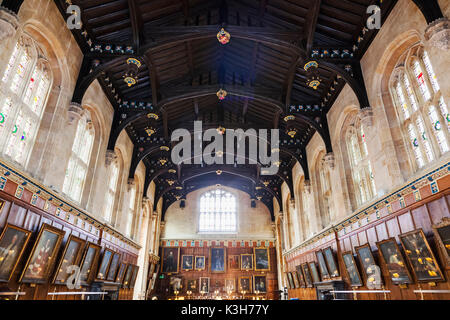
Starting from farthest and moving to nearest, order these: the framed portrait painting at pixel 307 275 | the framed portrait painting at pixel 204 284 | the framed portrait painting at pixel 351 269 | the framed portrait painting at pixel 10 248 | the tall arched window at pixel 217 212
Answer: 1. the tall arched window at pixel 217 212
2. the framed portrait painting at pixel 204 284
3. the framed portrait painting at pixel 307 275
4. the framed portrait painting at pixel 351 269
5. the framed portrait painting at pixel 10 248

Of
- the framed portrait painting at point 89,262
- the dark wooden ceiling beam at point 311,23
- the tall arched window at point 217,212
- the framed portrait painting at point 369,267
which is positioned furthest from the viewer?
the tall arched window at point 217,212

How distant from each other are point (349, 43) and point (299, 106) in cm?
321

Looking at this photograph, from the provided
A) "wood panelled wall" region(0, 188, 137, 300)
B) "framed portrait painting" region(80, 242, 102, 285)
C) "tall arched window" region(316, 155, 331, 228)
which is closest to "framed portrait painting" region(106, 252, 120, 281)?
"framed portrait painting" region(80, 242, 102, 285)

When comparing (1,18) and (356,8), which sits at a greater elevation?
(356,8)

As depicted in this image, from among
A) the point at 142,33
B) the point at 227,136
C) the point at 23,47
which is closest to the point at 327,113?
the point at 227,136

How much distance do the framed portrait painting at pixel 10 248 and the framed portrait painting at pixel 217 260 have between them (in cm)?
1661

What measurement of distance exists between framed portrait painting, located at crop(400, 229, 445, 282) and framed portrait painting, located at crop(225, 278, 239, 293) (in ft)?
53.3

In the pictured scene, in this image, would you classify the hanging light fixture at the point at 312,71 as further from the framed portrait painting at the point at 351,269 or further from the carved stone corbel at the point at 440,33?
the framed portrait painting at the point at 351,269

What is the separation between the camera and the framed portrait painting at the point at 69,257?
26.0 feet

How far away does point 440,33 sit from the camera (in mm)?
5844

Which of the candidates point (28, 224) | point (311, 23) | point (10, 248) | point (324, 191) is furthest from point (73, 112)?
point (324, 191)

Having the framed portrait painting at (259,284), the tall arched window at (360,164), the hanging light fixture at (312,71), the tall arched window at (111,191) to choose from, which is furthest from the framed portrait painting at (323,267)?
the framed portrait painting at (259,284)

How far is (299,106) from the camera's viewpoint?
40.1ft

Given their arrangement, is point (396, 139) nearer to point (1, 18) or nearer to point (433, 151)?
point (433, 151)
